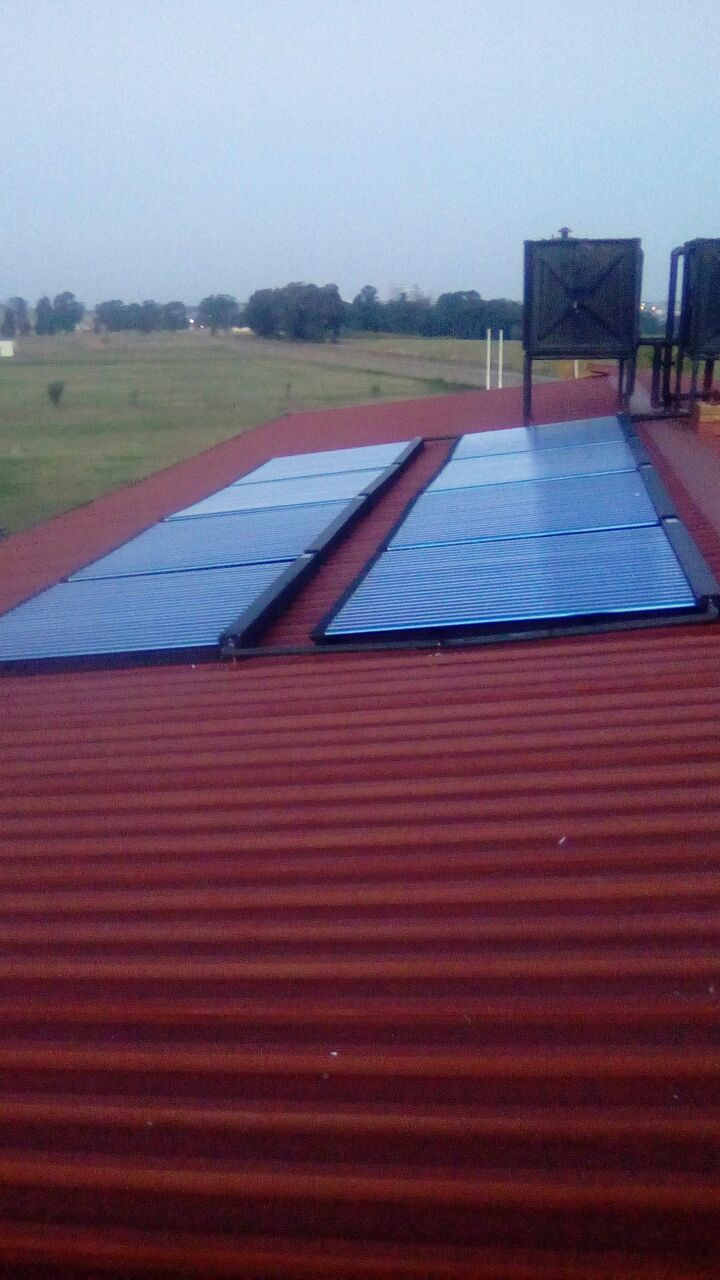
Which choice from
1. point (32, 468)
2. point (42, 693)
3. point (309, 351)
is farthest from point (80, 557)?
point (309, 351)

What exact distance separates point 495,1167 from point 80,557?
755cm

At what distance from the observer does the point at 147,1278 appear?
2.24m

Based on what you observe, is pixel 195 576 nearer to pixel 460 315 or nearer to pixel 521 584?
pixel 521 584

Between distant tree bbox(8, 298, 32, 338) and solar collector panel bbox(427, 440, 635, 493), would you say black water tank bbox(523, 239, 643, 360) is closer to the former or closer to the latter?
solar collector panel bbox(427, 440, 635, 493)

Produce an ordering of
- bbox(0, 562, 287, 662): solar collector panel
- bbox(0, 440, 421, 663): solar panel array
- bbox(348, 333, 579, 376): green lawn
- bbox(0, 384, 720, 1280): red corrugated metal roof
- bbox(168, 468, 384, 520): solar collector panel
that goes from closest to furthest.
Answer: bbox(0, 384, 720, 1280): red corrugated metal roof → bbox(0, 562, 287, 662): solar collector panel → bbox(0, 440, 421, 663): solar panel array → bbox(168, 468, 384, 520): solar collector panel → bbox(348, 333, 579, 376): green lawn

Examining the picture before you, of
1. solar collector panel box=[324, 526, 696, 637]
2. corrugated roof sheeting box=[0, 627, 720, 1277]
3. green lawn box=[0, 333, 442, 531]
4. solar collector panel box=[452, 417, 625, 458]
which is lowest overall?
green lawn box=[0, 333, 442, 531]

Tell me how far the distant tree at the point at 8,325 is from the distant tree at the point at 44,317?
162cm

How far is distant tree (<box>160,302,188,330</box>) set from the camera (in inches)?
2682

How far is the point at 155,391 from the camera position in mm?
58062

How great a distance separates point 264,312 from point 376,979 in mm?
65182

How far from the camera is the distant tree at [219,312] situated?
65.6m

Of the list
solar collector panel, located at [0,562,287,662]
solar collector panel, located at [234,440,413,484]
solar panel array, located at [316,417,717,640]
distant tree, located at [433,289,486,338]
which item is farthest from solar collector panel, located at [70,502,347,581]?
distant tree, located at [433,289,486,338]

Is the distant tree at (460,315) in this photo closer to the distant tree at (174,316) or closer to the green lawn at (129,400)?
the green lawn at (129,400)

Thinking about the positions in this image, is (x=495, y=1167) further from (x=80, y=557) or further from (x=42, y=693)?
(x=80, y=557)
